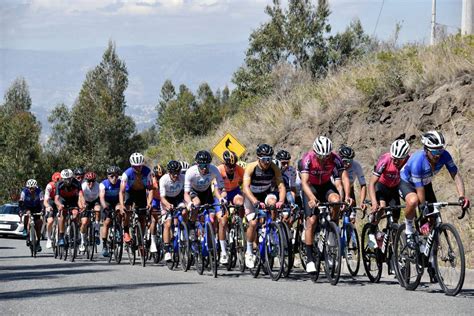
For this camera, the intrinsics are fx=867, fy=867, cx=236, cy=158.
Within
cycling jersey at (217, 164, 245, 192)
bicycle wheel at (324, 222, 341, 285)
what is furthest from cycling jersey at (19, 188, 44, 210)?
bicycle wheel at (324, 222, 341, 285)

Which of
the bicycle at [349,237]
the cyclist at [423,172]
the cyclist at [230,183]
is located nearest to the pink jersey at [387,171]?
the bicycle at [349,237]

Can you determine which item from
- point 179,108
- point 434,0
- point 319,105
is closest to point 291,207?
point 319,105

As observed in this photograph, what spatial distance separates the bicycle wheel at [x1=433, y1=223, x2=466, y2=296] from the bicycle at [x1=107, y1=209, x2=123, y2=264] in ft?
28.1

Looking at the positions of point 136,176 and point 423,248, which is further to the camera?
point 136,176

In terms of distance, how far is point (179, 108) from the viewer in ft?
330

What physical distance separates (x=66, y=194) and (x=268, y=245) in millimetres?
7872

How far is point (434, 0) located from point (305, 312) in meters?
32.3

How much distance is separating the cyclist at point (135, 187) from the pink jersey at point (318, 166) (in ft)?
18.0

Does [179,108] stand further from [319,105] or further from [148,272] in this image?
[148,272]

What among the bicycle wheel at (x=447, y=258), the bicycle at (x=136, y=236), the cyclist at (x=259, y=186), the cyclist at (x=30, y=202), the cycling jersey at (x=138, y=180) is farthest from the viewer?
the cyclist at (x=30, y=202)

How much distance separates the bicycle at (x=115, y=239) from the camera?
1812cm

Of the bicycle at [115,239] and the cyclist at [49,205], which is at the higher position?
the cyclist at [49,205]

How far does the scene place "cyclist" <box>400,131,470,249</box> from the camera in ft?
36.1

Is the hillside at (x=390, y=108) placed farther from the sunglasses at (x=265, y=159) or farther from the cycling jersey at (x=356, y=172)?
the sunglasses at (x=265, y=159)
